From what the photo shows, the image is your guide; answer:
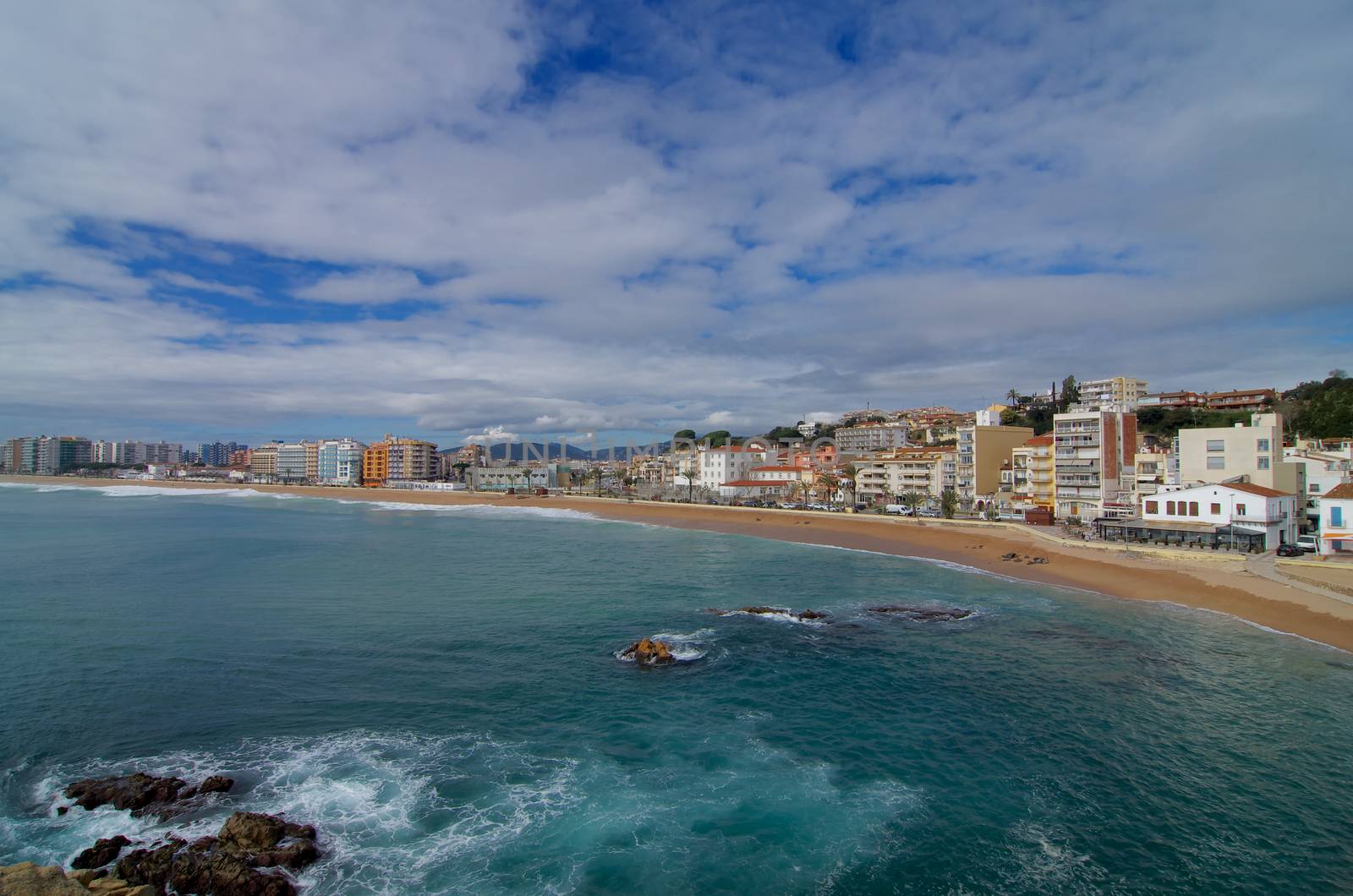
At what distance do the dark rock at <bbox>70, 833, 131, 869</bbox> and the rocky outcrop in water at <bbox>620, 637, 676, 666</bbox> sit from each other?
36.0 ft

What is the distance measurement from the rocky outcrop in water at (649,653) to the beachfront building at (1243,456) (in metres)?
37.8

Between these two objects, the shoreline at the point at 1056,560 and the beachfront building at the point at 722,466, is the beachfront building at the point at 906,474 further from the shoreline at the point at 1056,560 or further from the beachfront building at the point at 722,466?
the beachfront building at the point at 722,466

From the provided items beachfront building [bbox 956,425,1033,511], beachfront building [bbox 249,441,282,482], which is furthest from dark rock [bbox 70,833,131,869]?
beachfront building [bbox 249,441,282,482]

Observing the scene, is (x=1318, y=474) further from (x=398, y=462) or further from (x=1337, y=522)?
(x=398, y=462)

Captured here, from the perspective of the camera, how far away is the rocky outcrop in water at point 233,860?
8.87 m

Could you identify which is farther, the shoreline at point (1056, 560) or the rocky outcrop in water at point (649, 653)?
the shoreline at point (1056, 560)

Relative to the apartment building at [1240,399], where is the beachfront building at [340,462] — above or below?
below

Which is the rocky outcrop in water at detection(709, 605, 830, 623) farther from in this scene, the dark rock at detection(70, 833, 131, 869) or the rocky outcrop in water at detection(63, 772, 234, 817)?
the dark rock at detection(70, 833, 131, 869)

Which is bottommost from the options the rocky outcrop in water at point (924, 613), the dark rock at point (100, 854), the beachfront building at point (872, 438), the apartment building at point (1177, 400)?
the dark rock at point (100, 854)

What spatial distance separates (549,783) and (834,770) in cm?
513

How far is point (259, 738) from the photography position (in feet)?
44.0

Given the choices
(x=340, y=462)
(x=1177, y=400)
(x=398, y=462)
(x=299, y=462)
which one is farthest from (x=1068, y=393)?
(x=299, y=462)

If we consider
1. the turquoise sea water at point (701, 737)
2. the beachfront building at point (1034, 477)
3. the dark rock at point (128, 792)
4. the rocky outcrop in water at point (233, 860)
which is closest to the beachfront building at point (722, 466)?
the beachfront building at point (1034, 477)

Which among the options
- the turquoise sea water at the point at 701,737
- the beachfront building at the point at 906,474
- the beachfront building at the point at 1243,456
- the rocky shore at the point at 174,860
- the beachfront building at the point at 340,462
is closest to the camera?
the rocky shore at the point at 174,860
